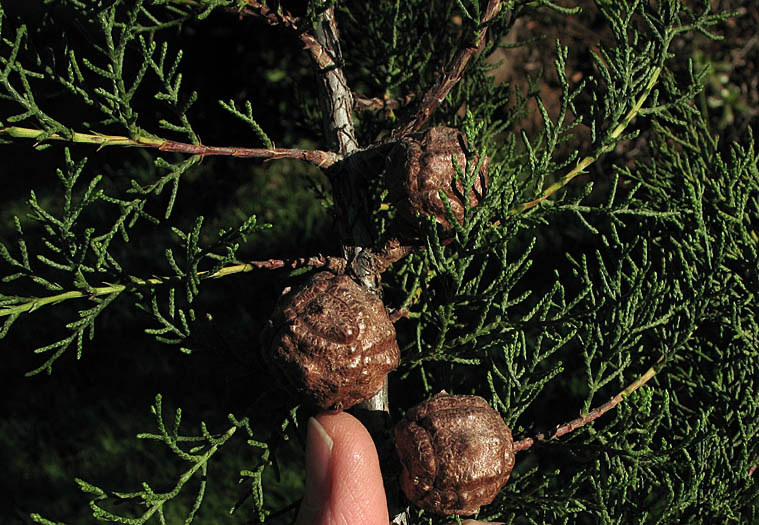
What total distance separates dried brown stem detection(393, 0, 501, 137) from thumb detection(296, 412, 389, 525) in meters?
1.13

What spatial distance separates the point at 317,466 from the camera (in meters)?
2.13

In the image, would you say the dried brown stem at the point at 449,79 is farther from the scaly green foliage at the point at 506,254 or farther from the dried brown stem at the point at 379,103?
the dried brown stem at the point at 379,103

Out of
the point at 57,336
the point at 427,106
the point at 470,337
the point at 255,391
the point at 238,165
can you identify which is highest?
the point at 427,106

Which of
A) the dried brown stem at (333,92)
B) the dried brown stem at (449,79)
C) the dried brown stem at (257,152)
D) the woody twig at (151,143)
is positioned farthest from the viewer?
the dried brown stem at (333,92)

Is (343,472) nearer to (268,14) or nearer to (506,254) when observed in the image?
(506,254)

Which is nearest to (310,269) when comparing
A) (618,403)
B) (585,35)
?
(618,403)

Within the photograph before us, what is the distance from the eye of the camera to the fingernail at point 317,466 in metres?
2.08

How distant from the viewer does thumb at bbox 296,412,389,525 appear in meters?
2.06

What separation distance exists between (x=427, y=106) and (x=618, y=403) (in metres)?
1.38

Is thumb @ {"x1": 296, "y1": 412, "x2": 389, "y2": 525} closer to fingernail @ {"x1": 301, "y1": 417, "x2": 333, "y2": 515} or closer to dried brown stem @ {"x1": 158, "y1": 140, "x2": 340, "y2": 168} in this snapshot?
fingernail @ {"x1": 301, "y1": 417, "x2": 333, "y2": 515}

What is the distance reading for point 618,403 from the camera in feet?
7.83

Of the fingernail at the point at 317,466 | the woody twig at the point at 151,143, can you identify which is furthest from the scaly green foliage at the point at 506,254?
the fingernail at the point at 317,466

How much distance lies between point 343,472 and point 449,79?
148cm

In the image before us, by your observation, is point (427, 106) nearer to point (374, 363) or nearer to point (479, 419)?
point (374, 363)
